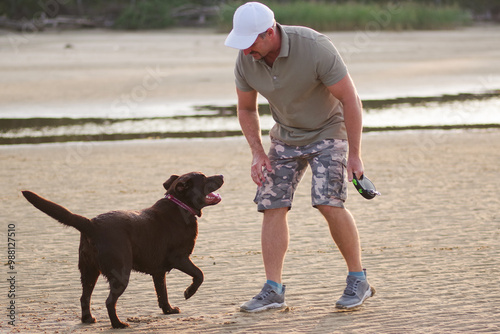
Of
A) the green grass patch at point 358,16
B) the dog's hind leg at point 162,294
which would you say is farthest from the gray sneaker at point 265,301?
the green grass patch at point 358,16

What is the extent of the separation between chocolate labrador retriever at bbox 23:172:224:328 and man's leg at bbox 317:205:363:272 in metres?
0.70

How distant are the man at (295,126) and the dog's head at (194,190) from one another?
0.28 metres

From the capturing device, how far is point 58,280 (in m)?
5.95

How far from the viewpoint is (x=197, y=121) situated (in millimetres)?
15258

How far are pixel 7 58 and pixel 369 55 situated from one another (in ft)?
36.1

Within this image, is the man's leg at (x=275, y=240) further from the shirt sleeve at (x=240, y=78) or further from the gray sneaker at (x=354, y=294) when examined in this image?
the shirt sleeve at (x=240, y=78)

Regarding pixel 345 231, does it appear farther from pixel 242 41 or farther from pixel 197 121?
pixel 197 121

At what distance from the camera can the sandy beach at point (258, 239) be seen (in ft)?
16.6

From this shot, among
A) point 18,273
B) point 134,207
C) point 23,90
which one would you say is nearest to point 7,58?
point 23,90

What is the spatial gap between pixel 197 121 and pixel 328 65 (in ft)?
34.0

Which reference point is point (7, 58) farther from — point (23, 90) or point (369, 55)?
point (369, 55)

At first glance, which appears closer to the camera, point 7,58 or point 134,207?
point 134,207

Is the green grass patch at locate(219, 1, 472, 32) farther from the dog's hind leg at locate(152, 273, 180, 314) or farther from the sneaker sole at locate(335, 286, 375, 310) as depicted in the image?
the dog's hind leg at locate(152, 273, 180, 314)

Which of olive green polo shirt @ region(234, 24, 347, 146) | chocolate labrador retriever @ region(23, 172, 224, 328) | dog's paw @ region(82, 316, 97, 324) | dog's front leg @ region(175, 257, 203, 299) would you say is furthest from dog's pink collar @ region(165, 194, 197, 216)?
dog's paw @ region(82, 316, 97, 324)
